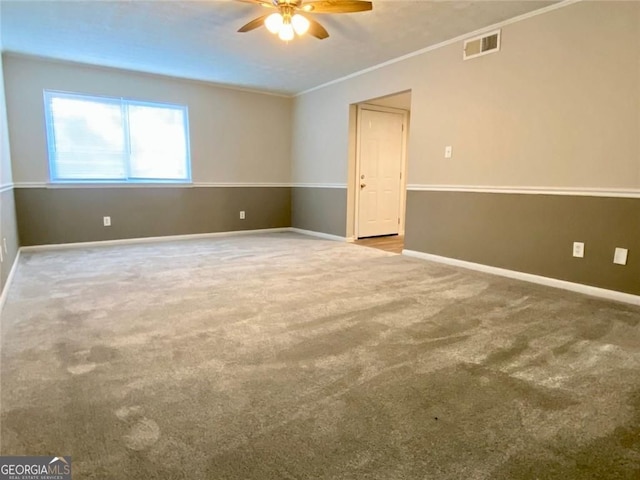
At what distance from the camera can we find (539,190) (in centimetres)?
327

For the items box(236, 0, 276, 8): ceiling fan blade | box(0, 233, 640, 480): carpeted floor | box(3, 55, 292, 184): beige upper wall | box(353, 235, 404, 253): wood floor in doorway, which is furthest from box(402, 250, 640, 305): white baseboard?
box(3, 55, 292, 184): beige upper wall

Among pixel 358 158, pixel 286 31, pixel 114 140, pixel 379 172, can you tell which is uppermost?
pixel 286 31

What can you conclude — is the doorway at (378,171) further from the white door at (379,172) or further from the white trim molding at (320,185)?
the white trim molding at (320,185)

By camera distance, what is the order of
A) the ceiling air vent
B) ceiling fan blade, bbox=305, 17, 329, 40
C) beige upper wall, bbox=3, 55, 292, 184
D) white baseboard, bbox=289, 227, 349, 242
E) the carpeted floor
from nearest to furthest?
the carpeted floor < ceiling fan blade, bbox=305, 17, 329, 40 < the ceiling air vent < beige upper wall, bbox=3, 55, 292, 184 < white baseboard, bbox=289, 227, 349, 242

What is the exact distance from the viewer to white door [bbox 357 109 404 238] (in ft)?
18.5

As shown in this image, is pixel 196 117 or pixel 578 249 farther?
pixel 196 117

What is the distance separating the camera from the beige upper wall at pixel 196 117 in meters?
4.43

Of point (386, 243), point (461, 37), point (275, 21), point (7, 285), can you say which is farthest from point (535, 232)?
point (7, 285)

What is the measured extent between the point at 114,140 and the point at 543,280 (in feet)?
17.5

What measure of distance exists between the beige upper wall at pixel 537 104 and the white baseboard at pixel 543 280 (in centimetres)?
82

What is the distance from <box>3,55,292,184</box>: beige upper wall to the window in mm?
113

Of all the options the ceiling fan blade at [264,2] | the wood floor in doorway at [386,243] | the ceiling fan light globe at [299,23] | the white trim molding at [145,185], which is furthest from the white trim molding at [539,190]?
the white trim molding at [145,185]

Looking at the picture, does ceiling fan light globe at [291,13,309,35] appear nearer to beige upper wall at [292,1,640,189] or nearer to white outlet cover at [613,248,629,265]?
beige upper wall at [292,1,640,189]

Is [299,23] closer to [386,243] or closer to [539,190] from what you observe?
[539,190]
